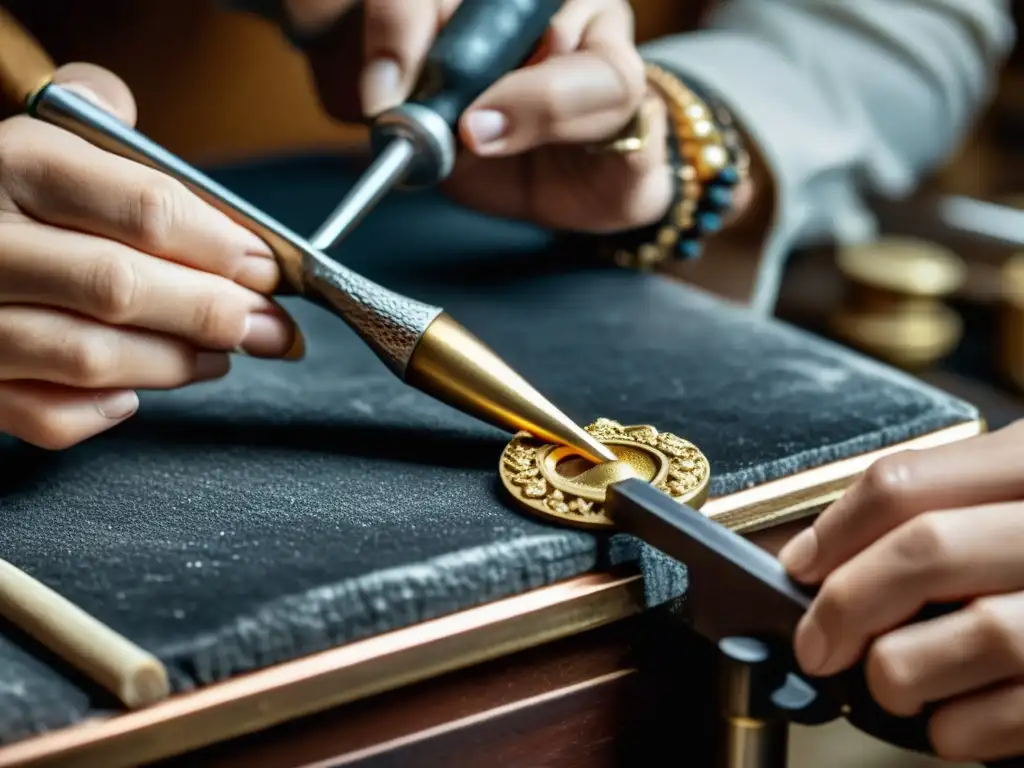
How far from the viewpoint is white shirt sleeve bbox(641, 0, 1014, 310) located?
0.92 metres

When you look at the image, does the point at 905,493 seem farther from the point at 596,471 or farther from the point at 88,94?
the point at 88,94

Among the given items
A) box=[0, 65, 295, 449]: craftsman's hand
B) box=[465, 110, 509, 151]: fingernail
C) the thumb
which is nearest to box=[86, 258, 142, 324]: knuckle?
box=[0, 65, 295, 449]: craftsman's hand

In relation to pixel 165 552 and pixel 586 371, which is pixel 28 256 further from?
pixel 586 371

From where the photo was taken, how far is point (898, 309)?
3.12 feet

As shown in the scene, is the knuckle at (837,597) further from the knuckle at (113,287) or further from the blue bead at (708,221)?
the blue bead at (708,221)

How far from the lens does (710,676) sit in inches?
16.9

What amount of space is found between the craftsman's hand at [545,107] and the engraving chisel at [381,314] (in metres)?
0.14

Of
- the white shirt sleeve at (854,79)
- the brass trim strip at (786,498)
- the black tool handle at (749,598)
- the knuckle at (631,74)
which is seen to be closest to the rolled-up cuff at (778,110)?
the white shirt sleeve at (854,79)

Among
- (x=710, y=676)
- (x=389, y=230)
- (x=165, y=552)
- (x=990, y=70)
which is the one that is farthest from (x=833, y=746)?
(x=990, y=70)

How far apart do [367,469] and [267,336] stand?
0.28ft

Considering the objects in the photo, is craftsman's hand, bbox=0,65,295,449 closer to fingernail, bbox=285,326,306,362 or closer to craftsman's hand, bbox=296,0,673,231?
fingernail, bbox=285,326,306,362

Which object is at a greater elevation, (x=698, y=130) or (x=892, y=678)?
(x=698, y=130)

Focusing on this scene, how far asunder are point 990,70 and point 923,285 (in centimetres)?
35

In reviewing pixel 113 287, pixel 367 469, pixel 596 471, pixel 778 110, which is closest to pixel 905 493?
pixel 596 471
